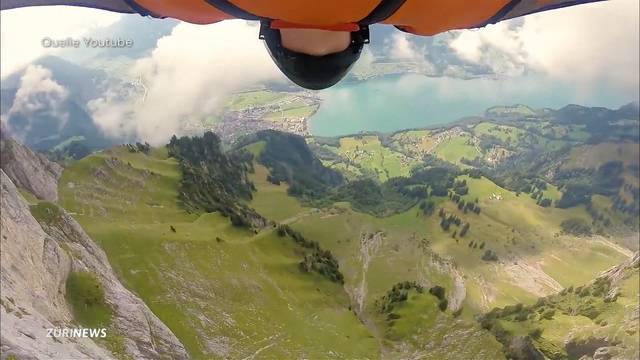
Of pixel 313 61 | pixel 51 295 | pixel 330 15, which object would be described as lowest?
pixel 51 295

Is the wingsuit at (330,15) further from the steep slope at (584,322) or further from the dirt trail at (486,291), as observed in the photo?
the dirt trail at (486,291)

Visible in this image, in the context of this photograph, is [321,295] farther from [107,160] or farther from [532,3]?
[532,3]

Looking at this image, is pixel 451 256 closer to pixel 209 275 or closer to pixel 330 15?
pixel 209 275

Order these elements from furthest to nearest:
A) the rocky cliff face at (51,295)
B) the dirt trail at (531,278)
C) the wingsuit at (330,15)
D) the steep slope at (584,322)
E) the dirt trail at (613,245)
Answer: the dirt trail at (613,245), the dirt trail at (531,278), the steep slope at (584,322), the rocky cliff face at (51,295), the wingsuit at (330,15)

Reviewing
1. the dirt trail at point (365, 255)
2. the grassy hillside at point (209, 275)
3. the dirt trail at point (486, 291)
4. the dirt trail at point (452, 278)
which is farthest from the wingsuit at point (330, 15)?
the dirt trail at point (486, 291)

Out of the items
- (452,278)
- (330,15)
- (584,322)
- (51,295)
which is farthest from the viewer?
(452,278)

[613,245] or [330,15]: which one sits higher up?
[330,15]

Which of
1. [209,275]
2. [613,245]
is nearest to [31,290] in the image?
[209,275]
